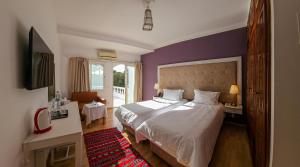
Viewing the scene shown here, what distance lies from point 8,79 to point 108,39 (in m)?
3.16

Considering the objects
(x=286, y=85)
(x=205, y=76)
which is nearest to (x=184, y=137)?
(x=286, y=85)

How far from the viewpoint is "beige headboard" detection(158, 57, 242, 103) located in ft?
9.48

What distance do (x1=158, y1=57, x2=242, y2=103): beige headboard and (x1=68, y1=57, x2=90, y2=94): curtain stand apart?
2.96 m

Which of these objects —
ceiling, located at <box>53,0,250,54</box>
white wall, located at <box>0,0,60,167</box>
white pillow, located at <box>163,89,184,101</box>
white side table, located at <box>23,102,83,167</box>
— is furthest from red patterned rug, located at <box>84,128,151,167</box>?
ceiling, located at <box>53,0,250,54</box>

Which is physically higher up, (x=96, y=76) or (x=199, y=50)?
(x=199, y=50)

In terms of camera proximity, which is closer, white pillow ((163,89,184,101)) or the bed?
the bed

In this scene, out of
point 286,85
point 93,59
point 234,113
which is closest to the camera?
point 286,85

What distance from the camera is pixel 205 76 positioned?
10.9 ft

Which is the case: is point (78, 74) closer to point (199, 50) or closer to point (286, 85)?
point (199, 50)

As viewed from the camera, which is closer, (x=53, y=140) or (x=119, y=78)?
(x=53, y=140)

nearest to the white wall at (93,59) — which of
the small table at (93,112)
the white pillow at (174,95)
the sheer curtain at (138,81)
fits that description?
the sheer curtain at (138,81)

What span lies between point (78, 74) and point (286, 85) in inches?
191

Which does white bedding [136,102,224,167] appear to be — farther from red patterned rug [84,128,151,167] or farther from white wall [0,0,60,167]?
white wall [0,0,60,167]

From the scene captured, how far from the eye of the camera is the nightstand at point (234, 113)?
8.59 ft
